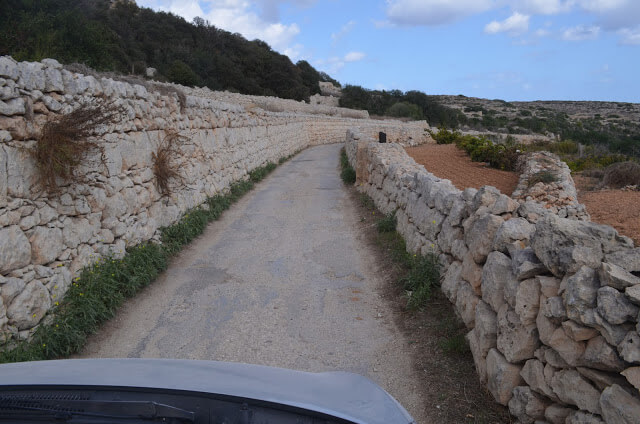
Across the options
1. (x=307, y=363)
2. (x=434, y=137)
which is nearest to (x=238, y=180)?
(x=307, y=363)

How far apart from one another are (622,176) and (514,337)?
1072cm

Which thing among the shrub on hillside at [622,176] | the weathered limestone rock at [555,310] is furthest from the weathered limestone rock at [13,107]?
the shrub on hillside at [622,176]

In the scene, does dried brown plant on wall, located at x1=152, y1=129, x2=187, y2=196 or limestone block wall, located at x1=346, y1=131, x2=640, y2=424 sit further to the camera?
dried brown plant on wall, located at x1=152, y1=129, x2=187, y2=196

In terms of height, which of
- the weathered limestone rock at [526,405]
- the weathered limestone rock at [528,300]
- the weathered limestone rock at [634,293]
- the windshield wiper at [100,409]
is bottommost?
the weathered limestone rock at [526,405]

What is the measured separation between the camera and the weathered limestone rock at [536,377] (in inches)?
122

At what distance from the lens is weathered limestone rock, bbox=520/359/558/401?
3111 mm

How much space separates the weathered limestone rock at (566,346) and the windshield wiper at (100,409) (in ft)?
7.54

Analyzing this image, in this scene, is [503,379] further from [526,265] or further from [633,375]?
[633,375]

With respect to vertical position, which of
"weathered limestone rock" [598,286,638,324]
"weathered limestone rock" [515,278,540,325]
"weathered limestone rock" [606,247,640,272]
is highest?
"weathered limestone rock" [606,247,640,272]

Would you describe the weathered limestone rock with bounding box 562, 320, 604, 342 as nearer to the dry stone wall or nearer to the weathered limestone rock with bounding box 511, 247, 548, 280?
the weathered limestone rock with bounding box 511, 247, 548, 280

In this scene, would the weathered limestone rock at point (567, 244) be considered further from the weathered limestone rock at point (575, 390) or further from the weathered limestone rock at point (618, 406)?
the weathered limestone rock at point (618, 406)

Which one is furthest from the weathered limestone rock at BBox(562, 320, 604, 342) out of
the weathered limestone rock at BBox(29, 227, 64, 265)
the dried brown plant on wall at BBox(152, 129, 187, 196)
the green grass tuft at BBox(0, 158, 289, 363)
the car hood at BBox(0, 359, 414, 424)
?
the dried brown plant on wall at BBox(152, 129, 187, 196)

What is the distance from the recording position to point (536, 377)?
325 centimetres

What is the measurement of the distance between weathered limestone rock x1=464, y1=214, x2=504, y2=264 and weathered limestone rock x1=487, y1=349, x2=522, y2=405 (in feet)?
3.36
